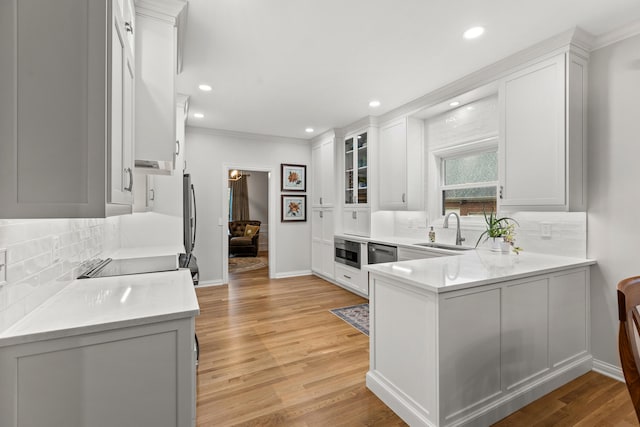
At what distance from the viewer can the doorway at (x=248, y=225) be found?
21.5 feet

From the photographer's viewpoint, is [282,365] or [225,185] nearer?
[282,365]

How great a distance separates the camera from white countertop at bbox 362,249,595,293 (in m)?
1.68

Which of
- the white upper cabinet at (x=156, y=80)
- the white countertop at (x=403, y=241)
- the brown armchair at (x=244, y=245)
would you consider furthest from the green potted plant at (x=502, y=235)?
the brown armchair at (x=244, y=245)

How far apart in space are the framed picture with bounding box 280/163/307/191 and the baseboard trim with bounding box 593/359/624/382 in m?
4.49

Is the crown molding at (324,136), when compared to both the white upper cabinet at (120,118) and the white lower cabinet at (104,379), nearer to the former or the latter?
the white upper cabinet at (120,118)

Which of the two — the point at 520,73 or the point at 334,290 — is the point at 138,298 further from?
the point at 334,290

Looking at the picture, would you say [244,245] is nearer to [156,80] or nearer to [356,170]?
[356,170]

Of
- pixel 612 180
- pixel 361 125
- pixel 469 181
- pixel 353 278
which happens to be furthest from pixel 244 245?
pixel 612 180

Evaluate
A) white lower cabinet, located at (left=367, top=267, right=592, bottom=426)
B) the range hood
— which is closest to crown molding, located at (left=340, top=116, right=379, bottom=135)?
white lower cabinet, located at (left=367, top=267, right=592, bottom=426)

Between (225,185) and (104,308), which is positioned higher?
(225,185)

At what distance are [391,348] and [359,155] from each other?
10.4 feet

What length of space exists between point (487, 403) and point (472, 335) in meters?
0.44

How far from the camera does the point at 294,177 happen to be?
5.70 metres

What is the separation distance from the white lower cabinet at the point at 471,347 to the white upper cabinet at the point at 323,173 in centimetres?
325
